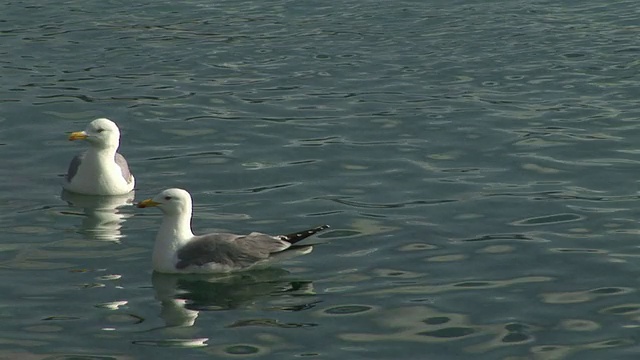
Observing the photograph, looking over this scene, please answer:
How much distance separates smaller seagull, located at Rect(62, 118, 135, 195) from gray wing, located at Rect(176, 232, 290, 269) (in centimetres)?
383

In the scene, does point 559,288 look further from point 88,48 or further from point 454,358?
point 88,48

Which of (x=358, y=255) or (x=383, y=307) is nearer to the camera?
(x=383, y=307)

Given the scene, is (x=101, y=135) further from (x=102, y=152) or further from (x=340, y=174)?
(x=340, y=174)

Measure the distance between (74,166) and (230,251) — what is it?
4686mm

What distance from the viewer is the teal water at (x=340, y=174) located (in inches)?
550

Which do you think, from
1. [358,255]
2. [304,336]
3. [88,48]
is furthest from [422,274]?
[88,48]

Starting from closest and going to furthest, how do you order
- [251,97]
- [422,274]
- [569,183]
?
[422,274] < [569,183] < [251,97]

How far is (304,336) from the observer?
537 inches

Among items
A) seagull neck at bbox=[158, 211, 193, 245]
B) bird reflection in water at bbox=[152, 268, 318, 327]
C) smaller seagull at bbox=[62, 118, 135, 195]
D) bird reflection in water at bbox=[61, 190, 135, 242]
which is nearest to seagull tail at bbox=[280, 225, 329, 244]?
bird reflection in water at bbox=[152, 268, 318, 327]

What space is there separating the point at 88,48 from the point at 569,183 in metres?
12.4

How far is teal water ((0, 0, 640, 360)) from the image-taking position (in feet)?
45.8

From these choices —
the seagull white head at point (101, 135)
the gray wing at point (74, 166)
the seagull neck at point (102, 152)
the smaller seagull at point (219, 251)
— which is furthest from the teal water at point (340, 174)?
the seagull white head at point (101, 135)

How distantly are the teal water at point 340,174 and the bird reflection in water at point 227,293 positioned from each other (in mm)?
37

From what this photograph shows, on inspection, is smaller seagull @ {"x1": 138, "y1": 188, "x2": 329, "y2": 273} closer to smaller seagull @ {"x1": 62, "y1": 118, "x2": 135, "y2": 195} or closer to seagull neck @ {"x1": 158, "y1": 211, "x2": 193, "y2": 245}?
seagull neck @ {"x1": 158, "y1": 211, "x2": 193, "y2": 245}
